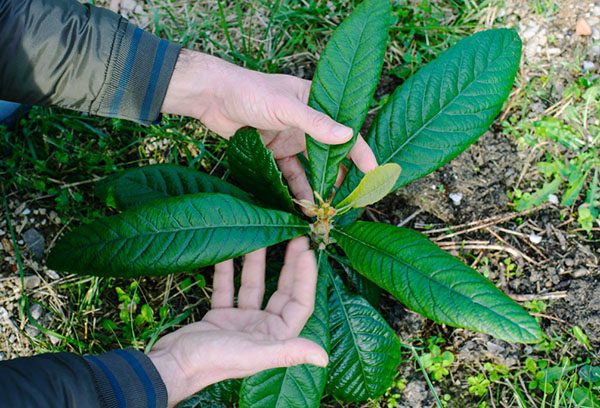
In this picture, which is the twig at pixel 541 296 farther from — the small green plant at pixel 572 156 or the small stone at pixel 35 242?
the small stone at pixel 35 242

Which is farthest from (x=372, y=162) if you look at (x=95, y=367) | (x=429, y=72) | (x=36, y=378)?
(x=36, y=378)

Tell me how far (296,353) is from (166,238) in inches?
Result: 20.6

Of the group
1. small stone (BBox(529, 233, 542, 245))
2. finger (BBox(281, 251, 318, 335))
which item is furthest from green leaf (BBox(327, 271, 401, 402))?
small stone (BBox(529, 233, 542, 245))

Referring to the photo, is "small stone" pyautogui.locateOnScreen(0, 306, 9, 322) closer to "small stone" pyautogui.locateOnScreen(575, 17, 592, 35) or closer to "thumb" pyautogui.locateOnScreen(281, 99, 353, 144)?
"thumb" pyautogui.locateOnScreen(281, 99, 353, 144)

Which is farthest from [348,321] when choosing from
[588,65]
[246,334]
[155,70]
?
[588,65]

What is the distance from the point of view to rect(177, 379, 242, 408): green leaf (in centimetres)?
187

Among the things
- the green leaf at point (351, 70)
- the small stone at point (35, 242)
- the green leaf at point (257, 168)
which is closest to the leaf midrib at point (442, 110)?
the green leaf at point (351, 70)

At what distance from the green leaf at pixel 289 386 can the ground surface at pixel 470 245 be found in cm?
49

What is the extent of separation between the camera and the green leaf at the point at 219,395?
6.12 ft

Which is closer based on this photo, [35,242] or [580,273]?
[580,273]

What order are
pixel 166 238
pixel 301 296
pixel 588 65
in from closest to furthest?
pixel 166 238 → pixel 301 296 → pixel 588 65

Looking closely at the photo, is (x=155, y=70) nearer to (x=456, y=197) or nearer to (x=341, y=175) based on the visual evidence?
(x=341, y=175)

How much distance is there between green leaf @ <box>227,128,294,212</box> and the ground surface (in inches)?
21.5

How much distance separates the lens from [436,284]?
1.45 meters
